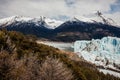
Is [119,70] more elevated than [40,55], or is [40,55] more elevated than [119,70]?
[40,55]

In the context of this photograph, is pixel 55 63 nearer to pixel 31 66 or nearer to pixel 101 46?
pixel 31 66

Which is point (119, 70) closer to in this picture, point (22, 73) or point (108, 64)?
point (108, 64)

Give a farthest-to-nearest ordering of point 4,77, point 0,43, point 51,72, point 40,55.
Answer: point 40,55 → point 0,43 → point 51,72 → point 4,77

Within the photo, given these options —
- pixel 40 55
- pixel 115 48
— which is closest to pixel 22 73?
pixel 40 55

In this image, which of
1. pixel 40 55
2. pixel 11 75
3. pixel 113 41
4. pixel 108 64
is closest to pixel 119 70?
pixel 108 64

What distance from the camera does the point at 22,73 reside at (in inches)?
1665

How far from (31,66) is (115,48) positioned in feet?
463

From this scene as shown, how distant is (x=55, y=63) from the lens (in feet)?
135

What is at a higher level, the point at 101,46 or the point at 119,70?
the point at 101,46

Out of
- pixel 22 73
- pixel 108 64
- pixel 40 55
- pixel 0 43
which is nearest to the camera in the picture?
pixel 22 73

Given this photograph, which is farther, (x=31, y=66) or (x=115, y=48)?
(x=115, y=48)

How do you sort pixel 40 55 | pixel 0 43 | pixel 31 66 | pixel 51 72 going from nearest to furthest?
pixel 51 72
pixel 31 66
pixel 0 43
pixel 40 55

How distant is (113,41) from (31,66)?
14466 cm

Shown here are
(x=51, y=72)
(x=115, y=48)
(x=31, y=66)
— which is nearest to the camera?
(x=51, y=72)
